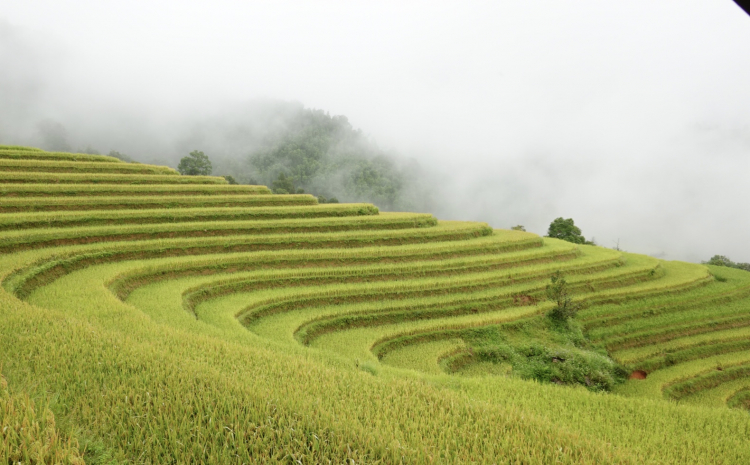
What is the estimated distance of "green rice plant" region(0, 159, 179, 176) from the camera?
19020 millimetres

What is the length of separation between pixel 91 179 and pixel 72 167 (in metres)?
2.90

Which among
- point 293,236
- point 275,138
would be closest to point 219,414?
point 293,236

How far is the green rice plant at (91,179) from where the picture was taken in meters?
17.4

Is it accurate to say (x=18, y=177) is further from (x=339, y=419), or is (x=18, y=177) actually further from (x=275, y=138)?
(x=275, y=138)

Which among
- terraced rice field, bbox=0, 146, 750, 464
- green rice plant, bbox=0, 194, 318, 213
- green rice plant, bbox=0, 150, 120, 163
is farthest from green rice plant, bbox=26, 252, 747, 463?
green rice plant, bbox=0, 150, 120, 163

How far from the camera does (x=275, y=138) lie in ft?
321

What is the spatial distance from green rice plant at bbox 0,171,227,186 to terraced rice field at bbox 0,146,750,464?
0.08m

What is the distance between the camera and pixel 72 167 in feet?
68.8

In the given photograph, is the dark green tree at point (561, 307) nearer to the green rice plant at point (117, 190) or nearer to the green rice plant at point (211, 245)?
the green rice plant at point (211, 245)

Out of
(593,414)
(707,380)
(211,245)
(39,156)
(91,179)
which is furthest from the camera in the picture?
(39,156)

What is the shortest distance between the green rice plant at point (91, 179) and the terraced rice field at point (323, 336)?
0.08 metres

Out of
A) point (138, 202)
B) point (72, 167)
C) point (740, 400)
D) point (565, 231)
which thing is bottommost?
point (740, 400)

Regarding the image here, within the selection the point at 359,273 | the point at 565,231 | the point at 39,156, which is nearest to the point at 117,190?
the point at 39,156

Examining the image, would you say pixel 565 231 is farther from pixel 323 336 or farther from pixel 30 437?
pixel 30 437
